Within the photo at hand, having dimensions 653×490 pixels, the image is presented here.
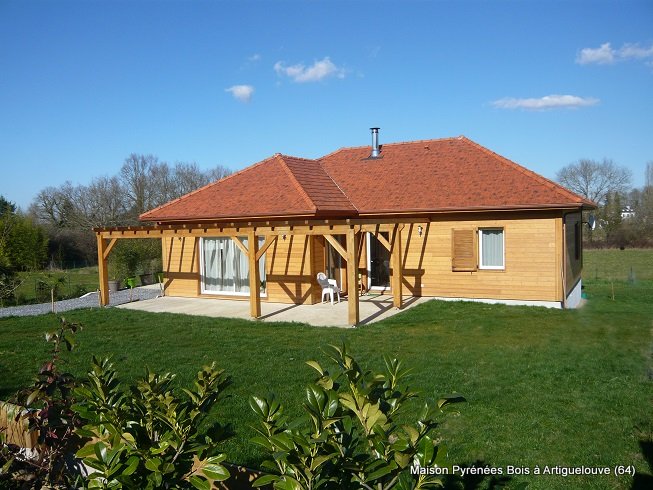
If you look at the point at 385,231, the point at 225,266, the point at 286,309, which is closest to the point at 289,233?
the point at 286,309

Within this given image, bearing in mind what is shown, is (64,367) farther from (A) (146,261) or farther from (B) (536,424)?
(A) (146,261)

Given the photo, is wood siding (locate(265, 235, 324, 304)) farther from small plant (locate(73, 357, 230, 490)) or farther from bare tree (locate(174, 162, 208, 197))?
bare tree (locate(174, 162, 208, 197))

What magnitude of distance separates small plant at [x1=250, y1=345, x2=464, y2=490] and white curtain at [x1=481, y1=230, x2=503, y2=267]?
13718 millimetres

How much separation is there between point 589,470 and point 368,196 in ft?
43.3

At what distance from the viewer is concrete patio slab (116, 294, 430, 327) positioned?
45.5ft

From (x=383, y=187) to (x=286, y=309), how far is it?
5384 millimetres

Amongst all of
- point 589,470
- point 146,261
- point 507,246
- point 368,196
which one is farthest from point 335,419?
point 146,261

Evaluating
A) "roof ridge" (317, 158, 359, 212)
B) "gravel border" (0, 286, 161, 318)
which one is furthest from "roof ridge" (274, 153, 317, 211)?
"gravel border" (0, 286, 161, 318)

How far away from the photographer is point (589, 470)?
5152 mm

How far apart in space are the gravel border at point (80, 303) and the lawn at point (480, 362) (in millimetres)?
1860

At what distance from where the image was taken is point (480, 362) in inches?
365

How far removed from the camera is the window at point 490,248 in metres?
15.6

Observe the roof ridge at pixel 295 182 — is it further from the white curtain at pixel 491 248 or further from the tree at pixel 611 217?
the tree at pixel 611 217

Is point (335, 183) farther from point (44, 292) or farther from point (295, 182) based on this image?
point (44, 292)
